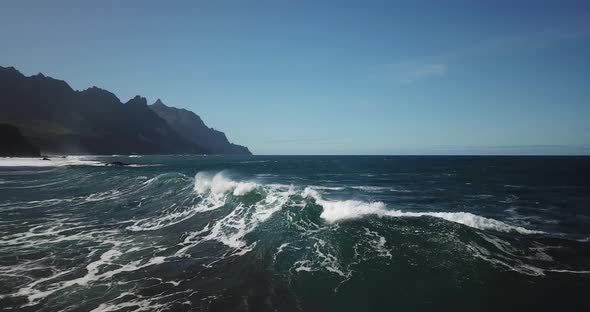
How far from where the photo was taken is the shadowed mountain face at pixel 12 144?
115m

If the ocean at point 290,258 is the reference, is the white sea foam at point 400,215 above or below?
above

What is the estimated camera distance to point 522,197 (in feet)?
106

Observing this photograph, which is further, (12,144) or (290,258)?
(12,144)

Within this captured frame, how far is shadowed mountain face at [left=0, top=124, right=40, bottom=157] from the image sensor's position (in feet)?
377

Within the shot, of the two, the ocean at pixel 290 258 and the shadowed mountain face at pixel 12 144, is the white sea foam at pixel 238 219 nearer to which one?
the ocean at pixel 290 258

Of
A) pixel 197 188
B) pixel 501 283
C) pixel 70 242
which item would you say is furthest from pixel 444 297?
pixel 197 188

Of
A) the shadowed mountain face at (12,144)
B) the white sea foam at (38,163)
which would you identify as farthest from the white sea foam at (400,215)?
the shadowed mountain face at (12,144)

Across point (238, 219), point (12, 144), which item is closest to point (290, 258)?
point (238, 219)

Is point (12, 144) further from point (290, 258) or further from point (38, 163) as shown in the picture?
point (290, 258)

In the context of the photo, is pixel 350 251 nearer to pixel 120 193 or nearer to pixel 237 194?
pixel 237 194

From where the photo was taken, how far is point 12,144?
11700 centimetres

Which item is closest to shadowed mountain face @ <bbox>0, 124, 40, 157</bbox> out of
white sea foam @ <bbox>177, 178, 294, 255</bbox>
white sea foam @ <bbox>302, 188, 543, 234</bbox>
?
white sea foam @ <bbox>177, 178, 294, 255</bbox>

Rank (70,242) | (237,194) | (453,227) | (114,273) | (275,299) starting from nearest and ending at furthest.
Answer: (275,299) < (114,273) < (70,242) < (453,227) < (237,194)

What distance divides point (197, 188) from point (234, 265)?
22476mm
